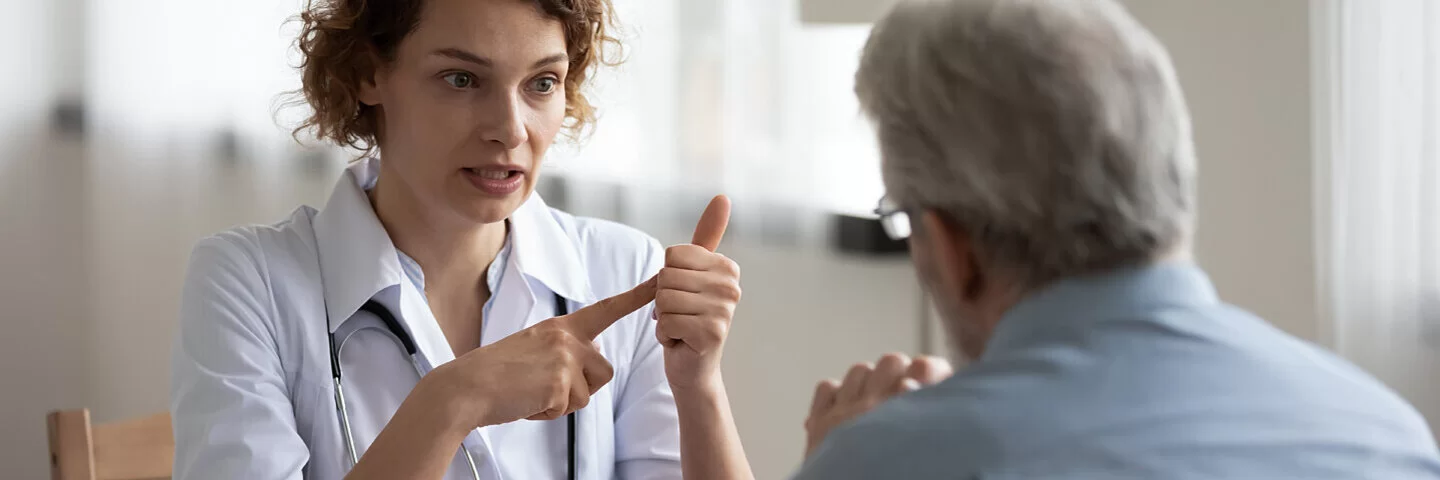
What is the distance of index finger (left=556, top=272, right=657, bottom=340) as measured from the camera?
141 cm

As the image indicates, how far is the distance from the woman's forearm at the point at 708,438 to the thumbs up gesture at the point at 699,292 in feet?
0.23

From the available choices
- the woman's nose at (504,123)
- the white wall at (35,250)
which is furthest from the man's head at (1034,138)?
the white wall at (35,250)

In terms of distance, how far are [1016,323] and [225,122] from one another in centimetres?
252

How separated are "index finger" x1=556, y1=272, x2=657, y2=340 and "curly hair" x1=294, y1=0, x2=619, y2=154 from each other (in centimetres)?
39

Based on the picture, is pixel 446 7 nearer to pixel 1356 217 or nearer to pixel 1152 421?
pixel 1152 421

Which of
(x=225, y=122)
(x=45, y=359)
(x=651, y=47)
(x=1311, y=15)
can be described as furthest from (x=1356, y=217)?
(x=45, y=359)

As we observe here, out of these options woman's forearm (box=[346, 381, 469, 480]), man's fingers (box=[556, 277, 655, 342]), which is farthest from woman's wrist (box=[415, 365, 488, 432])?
man's fingers (box=[556, 277, 655, 342])

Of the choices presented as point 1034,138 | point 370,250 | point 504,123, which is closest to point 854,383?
point 1034,138

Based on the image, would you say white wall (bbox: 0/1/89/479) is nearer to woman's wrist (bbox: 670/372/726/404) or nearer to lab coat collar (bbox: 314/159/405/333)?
lab coat collar (bbox: 314/159/405/333)

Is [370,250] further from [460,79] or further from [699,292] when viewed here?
[699,292]

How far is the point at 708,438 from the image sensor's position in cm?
154

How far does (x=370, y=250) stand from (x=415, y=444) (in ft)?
1.18

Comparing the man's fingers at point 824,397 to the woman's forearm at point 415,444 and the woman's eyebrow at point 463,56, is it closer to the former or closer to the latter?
the woman's forearm at point 415,444

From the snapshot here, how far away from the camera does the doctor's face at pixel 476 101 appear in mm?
1562
